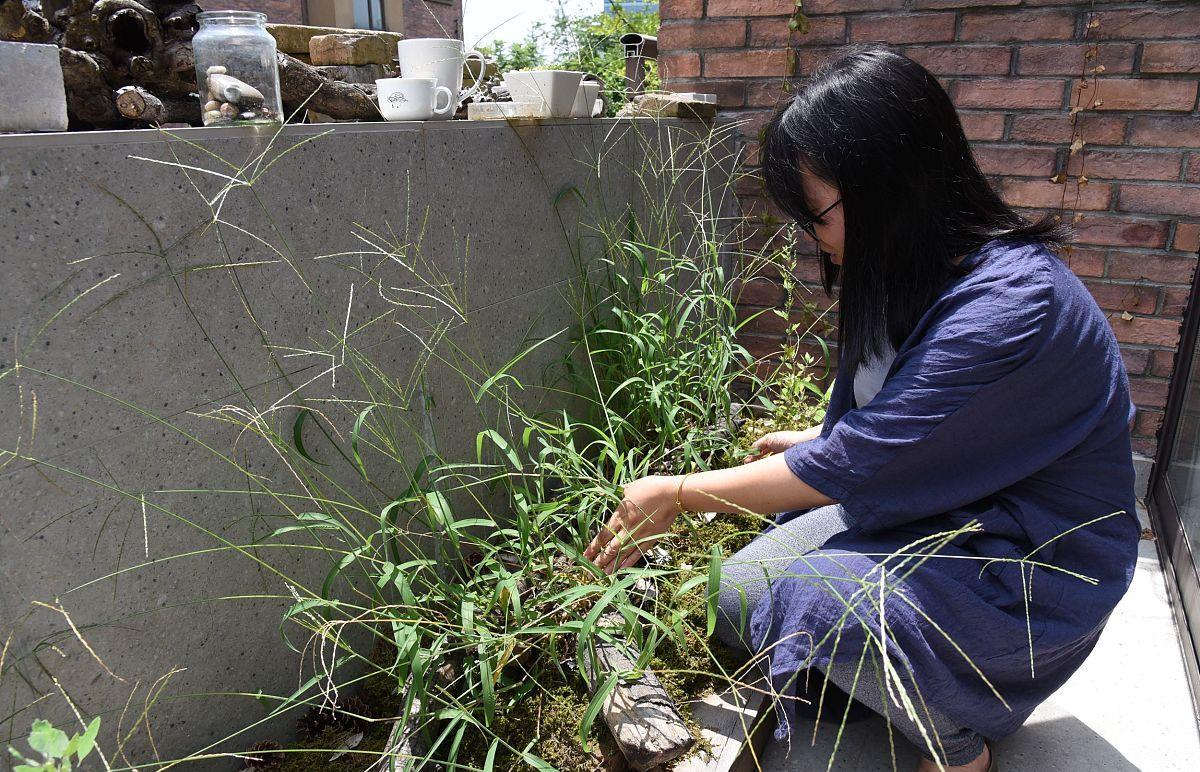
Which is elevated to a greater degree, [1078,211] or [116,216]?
[116,216]

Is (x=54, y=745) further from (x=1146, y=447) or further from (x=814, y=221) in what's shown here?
(x=1146, y=447)

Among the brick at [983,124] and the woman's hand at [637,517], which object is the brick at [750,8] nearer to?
the brick at [983,124]

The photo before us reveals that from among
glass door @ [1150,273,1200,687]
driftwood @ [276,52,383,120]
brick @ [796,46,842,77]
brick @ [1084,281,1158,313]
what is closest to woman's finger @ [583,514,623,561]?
driftwood @ [276,52,383,120]

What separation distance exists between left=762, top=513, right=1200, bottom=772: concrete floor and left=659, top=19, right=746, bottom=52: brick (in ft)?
7.14

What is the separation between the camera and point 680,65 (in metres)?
3.05

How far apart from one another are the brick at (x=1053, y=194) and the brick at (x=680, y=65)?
44.5 inches

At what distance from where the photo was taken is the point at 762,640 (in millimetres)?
1484

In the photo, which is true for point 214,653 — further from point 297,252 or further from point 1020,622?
point 1020,622

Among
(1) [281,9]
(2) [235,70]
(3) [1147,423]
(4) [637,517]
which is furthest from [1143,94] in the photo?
(1) [281,9]

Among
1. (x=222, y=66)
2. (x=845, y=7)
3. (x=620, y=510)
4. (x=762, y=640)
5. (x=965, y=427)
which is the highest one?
(x=845, y=7)

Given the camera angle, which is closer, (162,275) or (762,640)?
(162,275)

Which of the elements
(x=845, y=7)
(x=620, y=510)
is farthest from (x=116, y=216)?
(x=845, y=7)

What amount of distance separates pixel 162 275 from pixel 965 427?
123cm

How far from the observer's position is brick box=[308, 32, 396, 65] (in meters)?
2.54
